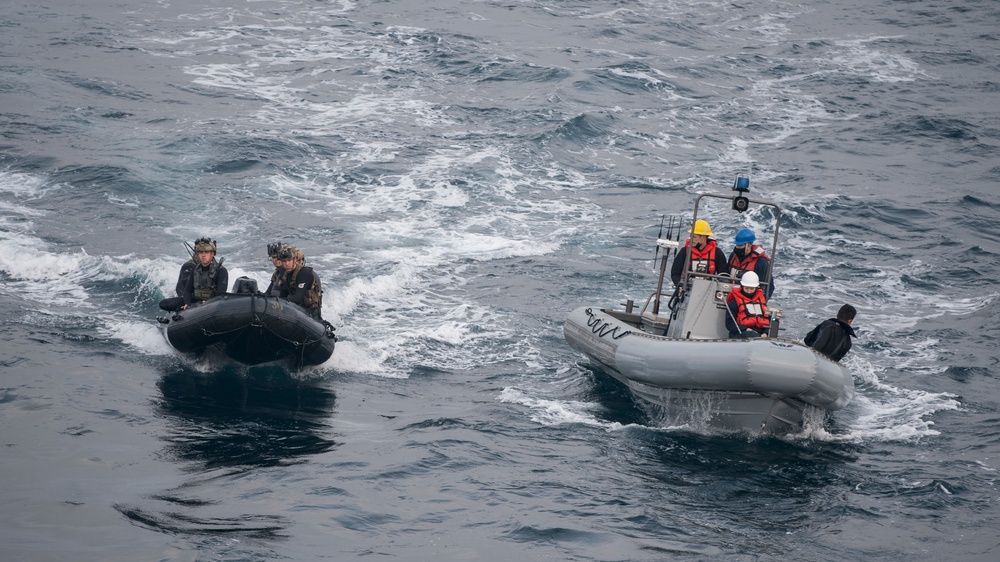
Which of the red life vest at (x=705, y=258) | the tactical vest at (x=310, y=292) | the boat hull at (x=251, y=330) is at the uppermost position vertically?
the red life vest at (x=705, y=258)

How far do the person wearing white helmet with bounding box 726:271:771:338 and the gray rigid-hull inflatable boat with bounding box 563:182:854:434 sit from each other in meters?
0.24

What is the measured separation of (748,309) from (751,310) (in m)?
0.03

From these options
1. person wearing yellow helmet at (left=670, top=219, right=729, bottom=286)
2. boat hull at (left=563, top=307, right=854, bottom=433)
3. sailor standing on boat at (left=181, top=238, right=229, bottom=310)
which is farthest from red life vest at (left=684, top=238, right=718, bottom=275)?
sailor standing on boat at (left=181, top=238, right=229, bottom=310)

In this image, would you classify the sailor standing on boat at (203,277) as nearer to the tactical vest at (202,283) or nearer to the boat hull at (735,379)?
the tactical vest at (202,283)

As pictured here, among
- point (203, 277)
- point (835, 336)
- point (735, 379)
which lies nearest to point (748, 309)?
point (835, 336)

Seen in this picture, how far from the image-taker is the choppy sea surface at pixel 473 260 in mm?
8625

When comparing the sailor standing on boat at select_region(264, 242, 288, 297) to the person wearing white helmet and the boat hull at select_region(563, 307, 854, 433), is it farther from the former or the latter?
the person wearing white helmet

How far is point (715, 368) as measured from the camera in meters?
10.1

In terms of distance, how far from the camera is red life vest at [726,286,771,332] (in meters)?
10.9

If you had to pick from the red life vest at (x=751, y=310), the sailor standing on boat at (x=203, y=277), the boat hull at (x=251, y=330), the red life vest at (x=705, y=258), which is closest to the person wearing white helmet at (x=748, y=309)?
the red life vest at (x=751, y=310)

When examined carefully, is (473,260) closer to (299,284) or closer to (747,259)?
(299,284)

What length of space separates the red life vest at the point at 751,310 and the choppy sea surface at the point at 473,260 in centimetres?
108

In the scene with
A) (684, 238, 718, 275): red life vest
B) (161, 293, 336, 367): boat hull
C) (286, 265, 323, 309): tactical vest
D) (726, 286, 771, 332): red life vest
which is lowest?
(161, 293, 336, 367): boat hull

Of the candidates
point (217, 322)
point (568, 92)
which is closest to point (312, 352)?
point (217, 322)
